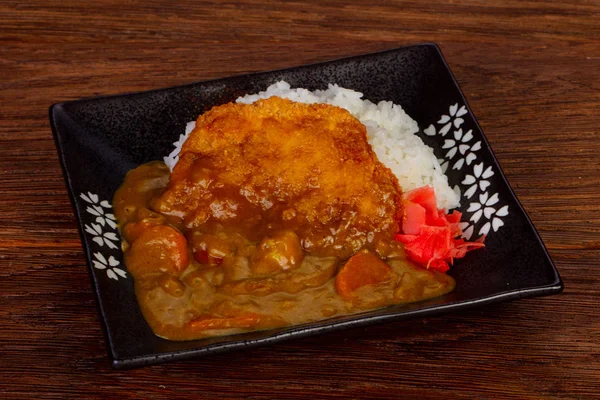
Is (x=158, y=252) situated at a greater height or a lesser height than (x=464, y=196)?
lesser

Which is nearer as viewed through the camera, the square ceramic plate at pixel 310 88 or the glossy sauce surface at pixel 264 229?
the square ceramic plate at pixel 310 88

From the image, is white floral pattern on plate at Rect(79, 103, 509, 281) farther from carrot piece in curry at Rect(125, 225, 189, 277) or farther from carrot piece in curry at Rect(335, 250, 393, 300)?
carrot piece in curry at Rect(335, 250, 393, 300)

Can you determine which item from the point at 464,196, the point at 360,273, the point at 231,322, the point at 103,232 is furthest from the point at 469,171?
the point at 103,232

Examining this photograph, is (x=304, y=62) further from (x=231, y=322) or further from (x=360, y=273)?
(x=231, y=322)

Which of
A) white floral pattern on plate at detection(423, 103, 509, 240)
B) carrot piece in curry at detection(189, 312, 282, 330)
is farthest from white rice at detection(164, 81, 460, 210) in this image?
carrot piece in curry at detection(189, 312, 282, 330)

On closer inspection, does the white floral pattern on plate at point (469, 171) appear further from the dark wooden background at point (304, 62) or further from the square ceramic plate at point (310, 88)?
the dark wooden background at point (304, 62)

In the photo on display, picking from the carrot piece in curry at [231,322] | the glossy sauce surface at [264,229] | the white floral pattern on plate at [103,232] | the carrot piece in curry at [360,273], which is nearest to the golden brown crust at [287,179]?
the glossy sauce surface at [264,229]

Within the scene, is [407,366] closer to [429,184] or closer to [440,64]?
[429,184]
